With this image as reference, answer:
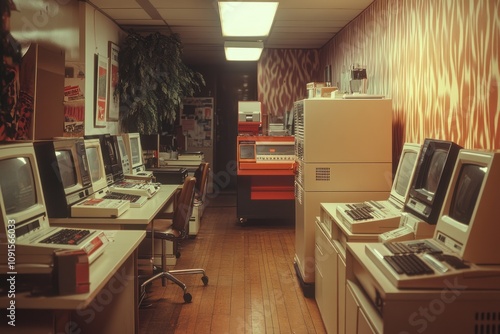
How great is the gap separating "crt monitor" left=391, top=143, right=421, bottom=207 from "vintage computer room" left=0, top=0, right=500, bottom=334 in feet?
0.06

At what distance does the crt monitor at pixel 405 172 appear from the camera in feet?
9.84

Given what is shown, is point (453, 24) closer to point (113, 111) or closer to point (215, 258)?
point (215, 258)

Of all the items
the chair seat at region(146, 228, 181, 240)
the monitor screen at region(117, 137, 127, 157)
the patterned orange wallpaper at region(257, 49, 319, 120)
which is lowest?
the chair seat at region(146, 228, 181, 240)

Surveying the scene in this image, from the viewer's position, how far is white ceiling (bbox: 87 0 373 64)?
5.01m

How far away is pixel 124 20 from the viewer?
228 inches

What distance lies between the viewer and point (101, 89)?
5305mm

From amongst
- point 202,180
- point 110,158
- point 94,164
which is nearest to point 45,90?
point 94,164

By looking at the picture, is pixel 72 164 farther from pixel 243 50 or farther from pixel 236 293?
pixel 243 50

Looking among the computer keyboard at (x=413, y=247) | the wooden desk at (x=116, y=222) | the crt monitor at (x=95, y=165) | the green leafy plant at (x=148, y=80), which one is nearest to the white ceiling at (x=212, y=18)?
the green leafy plant at (x=148, y=80)

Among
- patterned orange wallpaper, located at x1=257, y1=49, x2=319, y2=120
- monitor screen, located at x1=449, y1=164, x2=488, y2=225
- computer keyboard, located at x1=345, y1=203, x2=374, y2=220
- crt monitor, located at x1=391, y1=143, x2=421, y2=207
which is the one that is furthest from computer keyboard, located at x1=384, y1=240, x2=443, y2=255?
patterned orange wallpaper, located at x1=257, y1=49, x2=319, y2=120

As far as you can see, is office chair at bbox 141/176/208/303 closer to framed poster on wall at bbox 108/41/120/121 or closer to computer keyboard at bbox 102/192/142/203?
computer keyboard at bbox 102/192/142/203

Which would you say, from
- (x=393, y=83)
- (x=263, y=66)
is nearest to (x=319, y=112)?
(x=393, y=83)

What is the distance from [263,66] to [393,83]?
3.95 meters

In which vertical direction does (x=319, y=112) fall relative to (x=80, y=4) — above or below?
below
